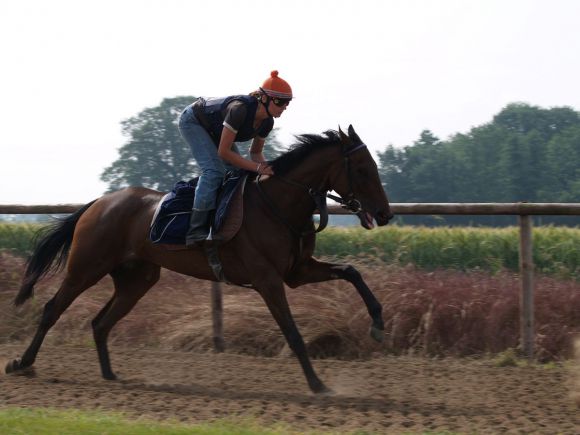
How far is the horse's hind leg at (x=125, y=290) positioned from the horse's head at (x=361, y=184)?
2.28 m

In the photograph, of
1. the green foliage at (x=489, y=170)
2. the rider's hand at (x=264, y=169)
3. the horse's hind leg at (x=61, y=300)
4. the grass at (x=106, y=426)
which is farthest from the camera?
the green foliage at (x=489, y=170)

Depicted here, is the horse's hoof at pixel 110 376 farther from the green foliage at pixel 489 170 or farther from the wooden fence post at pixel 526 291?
the green foliage at pixel 489 170

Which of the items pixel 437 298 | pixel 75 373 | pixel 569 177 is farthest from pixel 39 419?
pixel 569 177

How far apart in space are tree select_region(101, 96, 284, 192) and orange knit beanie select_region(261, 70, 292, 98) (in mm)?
29511

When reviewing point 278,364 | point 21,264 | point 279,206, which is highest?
point 279,206

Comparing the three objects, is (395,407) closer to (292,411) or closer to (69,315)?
(292,411)

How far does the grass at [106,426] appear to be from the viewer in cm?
507

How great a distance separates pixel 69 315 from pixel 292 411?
5.02 meters

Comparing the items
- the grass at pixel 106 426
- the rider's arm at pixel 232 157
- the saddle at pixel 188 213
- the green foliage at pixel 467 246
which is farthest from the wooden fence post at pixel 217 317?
the grass at pixel 106 426

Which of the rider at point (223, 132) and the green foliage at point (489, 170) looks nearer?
the rider at point (223, 132)

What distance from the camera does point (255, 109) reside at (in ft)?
23.0

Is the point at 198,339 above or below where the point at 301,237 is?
below

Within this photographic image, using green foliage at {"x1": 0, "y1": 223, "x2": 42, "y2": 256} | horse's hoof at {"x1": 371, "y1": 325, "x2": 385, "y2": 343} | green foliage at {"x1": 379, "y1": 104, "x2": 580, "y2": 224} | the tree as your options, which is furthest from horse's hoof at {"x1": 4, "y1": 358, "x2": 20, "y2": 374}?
green foliage at {"x1": 379, "y1": 104, "x2": 580, "y2": 224}

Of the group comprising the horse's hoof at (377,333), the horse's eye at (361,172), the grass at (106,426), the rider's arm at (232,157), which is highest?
the rider's arm at (232,157)
